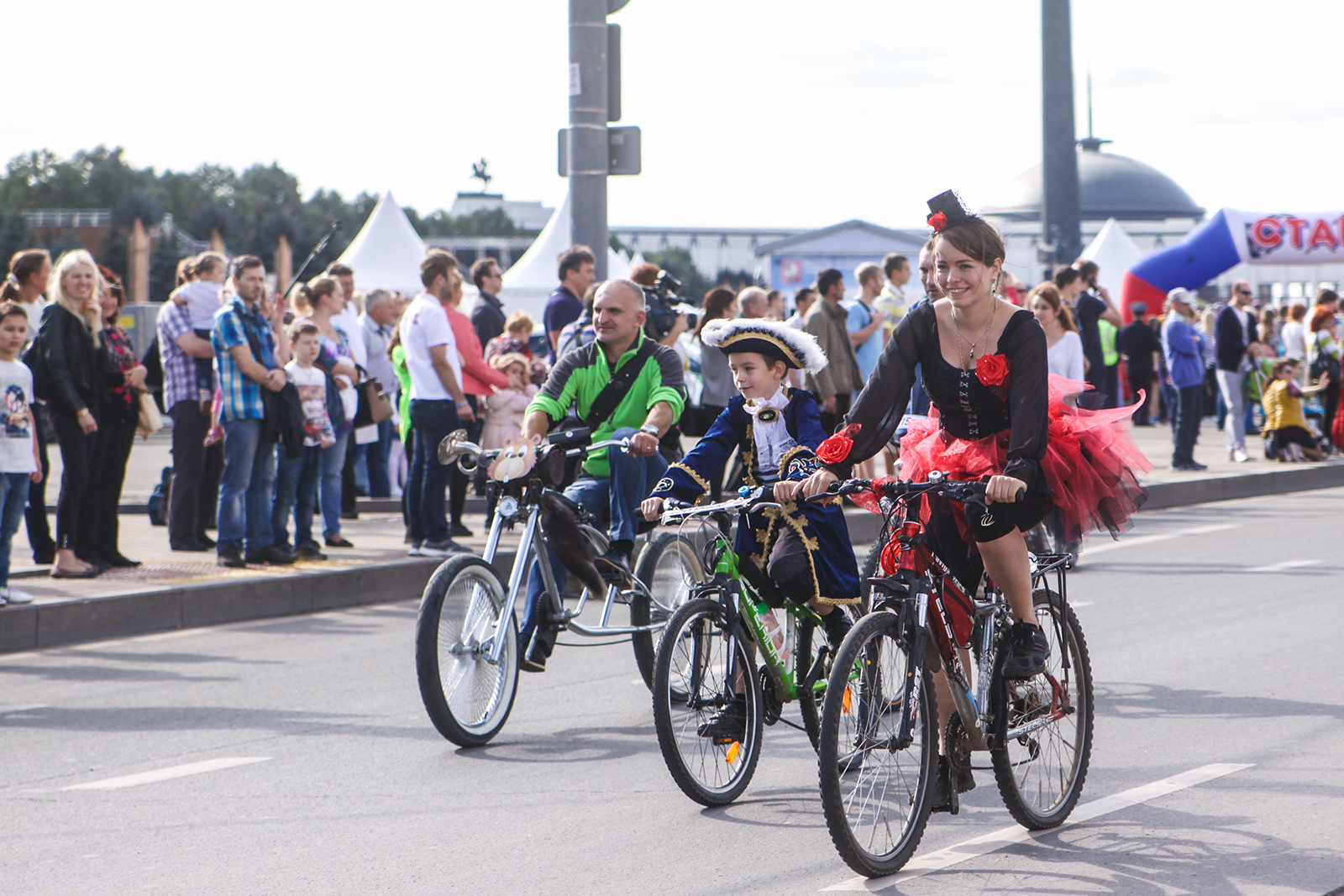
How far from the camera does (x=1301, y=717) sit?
20.1ft

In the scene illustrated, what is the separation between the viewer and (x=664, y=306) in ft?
33.8

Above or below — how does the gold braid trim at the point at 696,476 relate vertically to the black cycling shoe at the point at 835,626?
above

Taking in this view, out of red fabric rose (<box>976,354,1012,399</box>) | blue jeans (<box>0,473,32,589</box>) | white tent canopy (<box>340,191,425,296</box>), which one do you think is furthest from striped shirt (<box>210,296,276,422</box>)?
white tent canopy (<box>340,191,425,296</box>)

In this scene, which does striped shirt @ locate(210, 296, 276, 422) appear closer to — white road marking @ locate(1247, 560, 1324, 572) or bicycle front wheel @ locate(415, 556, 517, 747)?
bicycle front wheel @ locate(415, 556, 517, 747)

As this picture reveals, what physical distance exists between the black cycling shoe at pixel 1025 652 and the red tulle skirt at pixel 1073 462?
31cm

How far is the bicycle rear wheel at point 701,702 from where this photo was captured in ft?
15.6

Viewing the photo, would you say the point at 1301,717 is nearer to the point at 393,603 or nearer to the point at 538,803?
the point at 538,803

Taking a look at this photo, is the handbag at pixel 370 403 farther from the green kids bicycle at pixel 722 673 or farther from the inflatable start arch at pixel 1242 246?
the inflatable start arch at pixel 1242 246

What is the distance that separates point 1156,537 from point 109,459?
754 centimetres

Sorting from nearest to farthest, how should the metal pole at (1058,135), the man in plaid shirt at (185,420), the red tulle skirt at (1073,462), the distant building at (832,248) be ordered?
the red tulle skirt at (1073,462) → the man in plaid shirt at (185,420) → the metal pole at (1058,135) → the distant building at (832,248)

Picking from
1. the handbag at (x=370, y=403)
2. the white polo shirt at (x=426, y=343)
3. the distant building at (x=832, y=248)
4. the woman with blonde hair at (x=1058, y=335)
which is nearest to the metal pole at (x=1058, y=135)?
the woman with blonde hair at (x=1058, y=335)

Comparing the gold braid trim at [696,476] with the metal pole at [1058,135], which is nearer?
the gold braid trim at [696,476]

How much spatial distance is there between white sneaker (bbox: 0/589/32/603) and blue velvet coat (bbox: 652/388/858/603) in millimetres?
4489

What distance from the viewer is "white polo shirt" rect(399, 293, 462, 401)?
1022 centimetres
